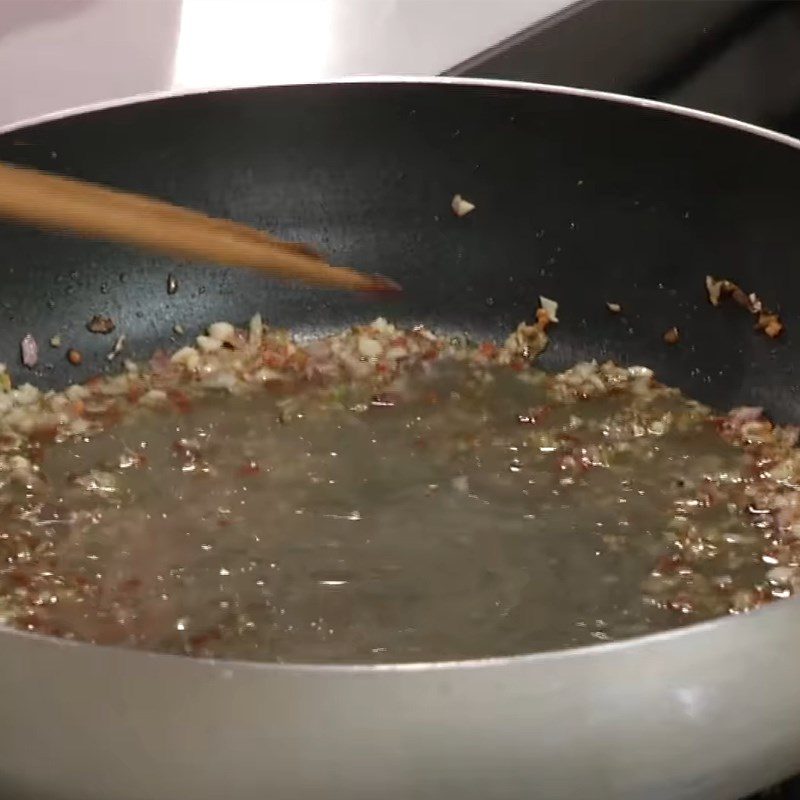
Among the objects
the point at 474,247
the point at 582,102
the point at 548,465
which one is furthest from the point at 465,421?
the point at 582,102

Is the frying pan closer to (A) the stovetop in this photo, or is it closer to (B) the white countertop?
(B) the white countertop

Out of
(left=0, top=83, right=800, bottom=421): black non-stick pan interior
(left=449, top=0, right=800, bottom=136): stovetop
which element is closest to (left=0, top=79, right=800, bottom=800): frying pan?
(left=0, top=83, right=800, bottom=421): black non-stick pan interior

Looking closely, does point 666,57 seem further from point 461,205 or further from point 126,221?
point 126,221

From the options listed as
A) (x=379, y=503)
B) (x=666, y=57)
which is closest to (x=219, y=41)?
(x=666, y=57)

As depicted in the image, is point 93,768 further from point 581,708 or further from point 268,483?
point 268,483

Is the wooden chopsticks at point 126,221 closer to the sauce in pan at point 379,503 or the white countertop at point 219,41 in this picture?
the sauce in pan at point 379,503

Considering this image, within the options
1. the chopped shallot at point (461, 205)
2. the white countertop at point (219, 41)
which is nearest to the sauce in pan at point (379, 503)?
the chopped shallot at point (461, 205)

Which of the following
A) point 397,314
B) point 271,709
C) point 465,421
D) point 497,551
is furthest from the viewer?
point 397,314
